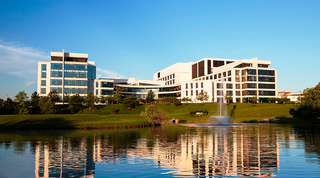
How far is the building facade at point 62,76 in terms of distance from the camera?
129625 mm

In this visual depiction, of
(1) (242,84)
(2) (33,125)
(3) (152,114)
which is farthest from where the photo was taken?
(1) (242,84)

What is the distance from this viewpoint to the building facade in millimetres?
129625

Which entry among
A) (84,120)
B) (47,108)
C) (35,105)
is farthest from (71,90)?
(84,120)

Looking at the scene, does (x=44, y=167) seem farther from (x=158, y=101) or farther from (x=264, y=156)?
(x=158, y=101)

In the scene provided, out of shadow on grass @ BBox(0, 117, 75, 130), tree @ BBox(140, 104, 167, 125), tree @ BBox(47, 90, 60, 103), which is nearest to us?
shadow on grass @ BBox(0, 117, 75, 130)

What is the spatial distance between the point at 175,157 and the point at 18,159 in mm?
14370

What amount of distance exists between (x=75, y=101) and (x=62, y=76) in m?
24.4

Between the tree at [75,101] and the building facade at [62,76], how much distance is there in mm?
15875

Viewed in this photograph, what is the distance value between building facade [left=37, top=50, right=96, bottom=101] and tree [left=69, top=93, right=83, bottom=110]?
15875 millimetres

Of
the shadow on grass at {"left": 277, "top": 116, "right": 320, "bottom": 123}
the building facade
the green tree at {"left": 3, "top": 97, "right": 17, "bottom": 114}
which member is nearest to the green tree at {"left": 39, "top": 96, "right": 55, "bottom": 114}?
the green tree at {"left": 3, "top": 97, "right": 17, "bottom": 114}

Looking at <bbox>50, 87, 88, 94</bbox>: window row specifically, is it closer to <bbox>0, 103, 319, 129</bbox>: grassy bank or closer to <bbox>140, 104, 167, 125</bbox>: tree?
<bbox>0, 103, 319, 129</bbox>: grassy bank

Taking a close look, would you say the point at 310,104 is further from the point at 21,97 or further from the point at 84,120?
the point at 21,97

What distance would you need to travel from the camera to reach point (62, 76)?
131 meters

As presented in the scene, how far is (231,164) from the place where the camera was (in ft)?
64.1
